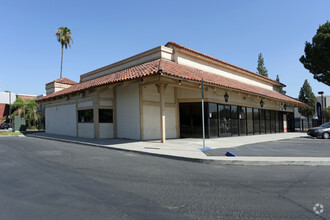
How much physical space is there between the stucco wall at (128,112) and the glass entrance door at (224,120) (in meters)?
6.51

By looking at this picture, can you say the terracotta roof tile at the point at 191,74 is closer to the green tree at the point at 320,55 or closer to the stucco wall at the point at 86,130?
the stucco wall at the point at 86,130

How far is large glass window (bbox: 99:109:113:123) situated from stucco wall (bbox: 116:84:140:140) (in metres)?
0.60

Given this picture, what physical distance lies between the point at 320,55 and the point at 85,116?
2696cm

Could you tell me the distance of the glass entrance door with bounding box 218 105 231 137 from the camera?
1605cm

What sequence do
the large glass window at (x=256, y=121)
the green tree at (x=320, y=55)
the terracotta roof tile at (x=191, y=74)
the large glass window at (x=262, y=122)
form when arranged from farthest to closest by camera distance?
1. the green tree at (x=320, y=55)
2. the large glass window at (x=262, y=122)
3. the large glass window at (x=256, y=121)
4. the terracotta roof tile at (x=191, y=74)

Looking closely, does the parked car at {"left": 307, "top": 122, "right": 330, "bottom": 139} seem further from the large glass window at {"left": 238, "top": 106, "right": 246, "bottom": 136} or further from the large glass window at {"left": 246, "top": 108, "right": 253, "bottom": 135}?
the large glass window at {"left": 238, "top": 106, "right": 246, "bottom": 136}

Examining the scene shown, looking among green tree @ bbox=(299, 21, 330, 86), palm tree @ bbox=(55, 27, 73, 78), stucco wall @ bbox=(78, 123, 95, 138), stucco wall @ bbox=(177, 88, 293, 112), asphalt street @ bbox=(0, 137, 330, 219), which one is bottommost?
asphalt street @ bbox=(0, 137, 330, 219)

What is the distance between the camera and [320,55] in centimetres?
2448

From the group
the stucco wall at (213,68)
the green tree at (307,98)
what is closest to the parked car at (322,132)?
the stucco wall at (213,68)

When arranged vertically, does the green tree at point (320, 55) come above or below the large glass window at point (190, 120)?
above

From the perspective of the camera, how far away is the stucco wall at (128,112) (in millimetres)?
13859

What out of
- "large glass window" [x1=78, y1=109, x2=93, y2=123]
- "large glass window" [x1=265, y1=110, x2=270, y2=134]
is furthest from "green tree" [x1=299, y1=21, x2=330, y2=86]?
"large glass window" [x1=78, y1=109, x2=93, y2=123]

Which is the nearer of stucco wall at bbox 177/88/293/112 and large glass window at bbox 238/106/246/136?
stucco wall at bbox 177/88/293/112

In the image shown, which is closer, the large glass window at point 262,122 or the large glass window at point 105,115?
the large glass window at point 105,115
